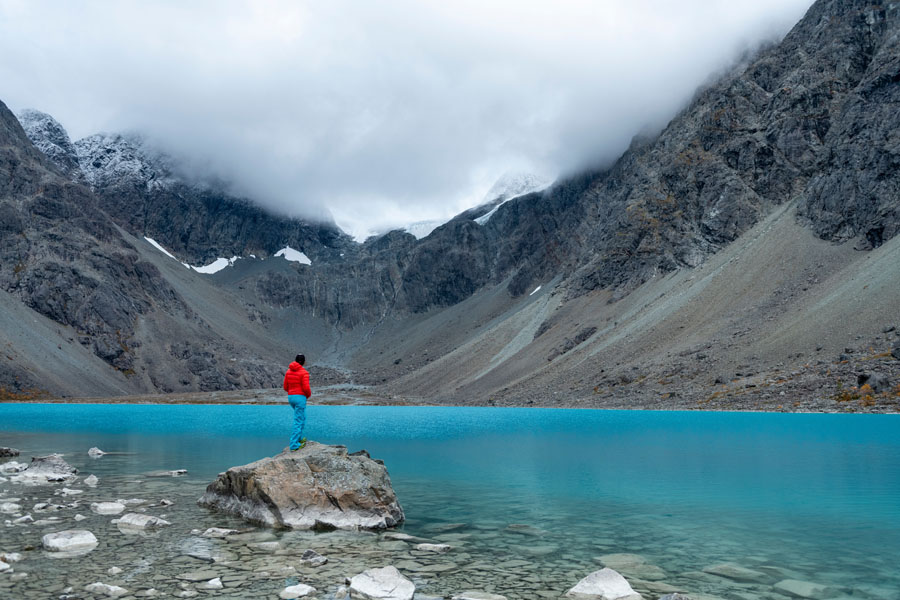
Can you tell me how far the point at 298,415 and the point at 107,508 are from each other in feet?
19.0

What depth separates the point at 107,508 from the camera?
61.5ft

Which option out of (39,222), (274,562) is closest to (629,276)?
(274,562)

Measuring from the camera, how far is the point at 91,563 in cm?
1313

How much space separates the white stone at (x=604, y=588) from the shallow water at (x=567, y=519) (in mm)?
447

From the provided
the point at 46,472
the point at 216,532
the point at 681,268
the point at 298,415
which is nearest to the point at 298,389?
the point at 298,415

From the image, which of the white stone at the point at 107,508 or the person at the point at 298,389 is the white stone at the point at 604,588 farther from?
the white stone at the point at 107,508

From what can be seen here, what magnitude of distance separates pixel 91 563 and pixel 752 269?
352 ft

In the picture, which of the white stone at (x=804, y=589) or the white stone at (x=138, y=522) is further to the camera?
the white stone at (x=138, y=522)

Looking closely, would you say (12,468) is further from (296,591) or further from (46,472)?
(296,591)

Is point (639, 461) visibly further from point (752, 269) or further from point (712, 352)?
point (752, 269)

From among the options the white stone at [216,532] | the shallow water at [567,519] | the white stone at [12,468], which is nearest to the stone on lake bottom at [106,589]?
the shallow water at [567,519]

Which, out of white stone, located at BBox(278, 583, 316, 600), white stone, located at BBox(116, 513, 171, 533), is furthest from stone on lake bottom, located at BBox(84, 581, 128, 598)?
white stone, located at BBox(116, 513, 171, 533)

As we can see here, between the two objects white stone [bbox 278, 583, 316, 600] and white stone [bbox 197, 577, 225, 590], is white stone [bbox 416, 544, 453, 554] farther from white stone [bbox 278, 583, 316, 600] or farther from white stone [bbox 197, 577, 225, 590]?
white stone [bbox 197, 577, 225, 590]

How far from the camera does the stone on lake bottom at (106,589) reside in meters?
11.1
